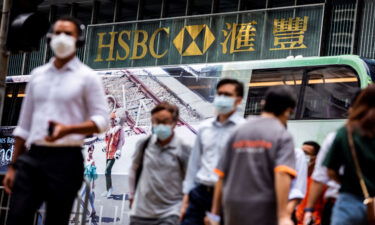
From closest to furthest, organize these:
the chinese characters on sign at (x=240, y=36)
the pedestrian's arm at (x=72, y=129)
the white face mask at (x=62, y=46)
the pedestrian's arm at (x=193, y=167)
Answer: the pedestrian's arm at (x=72, y=129) < the white face mask at (x=62, y=46) < the pedestrian's arm at (x=193, y=167) < the chinese characters on sign at (x=240, y=36)

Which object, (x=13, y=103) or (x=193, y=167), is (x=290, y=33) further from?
(x=193, y=167)

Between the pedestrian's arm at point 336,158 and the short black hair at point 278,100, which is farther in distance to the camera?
the short black hair at point 278,100

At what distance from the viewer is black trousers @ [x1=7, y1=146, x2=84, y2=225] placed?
6.70 meters

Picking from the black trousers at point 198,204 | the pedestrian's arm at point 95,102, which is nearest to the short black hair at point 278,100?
the pedestrian's arm at point 95,102

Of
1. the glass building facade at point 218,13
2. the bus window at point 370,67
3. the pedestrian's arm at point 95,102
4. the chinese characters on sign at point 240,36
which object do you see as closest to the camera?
the pedestrian's arm at point 95,102

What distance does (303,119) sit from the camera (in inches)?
643

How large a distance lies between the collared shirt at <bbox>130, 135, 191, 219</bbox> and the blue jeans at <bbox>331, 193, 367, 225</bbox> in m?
2.72

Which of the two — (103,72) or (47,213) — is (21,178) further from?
(103,72)

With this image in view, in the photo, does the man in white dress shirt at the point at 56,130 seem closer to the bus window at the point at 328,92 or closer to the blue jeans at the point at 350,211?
the blue jeans at the point at 350,211

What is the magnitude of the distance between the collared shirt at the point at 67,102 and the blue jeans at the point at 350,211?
169cm

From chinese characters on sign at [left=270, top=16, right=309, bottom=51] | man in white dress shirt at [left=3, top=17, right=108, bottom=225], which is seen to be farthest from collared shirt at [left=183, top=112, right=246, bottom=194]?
chinese characters on sign at [left=270, top=16, right=309, bottom=51]

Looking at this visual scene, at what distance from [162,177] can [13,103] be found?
13079mm

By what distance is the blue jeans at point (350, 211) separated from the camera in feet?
21.2

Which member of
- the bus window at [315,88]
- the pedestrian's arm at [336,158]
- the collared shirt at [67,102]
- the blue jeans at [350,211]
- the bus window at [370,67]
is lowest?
the blue jeans at [350,211]
